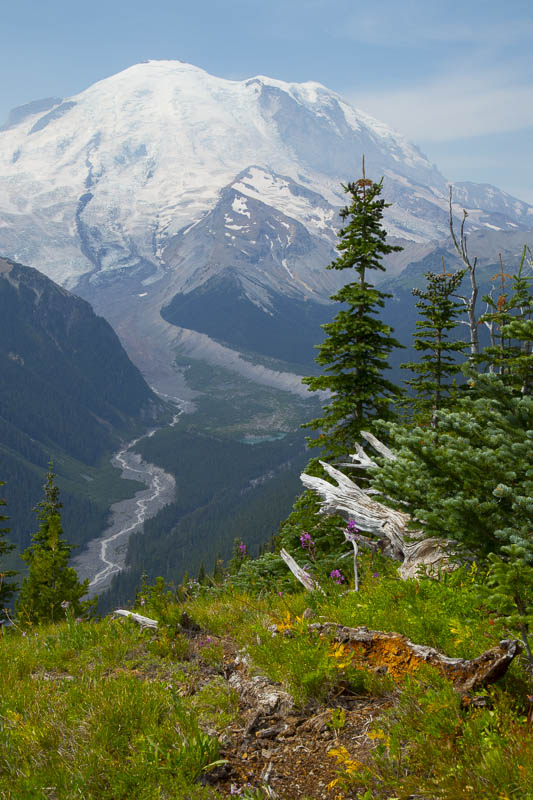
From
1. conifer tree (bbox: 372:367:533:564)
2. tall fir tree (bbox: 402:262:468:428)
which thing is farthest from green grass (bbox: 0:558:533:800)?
tall fir tree (bbox: 402:262:468:428)

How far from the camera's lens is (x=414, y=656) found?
4188 mm

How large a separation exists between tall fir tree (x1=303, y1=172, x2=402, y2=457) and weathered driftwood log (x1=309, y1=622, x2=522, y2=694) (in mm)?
9774

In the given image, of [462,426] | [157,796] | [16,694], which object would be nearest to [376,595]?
[462,426]

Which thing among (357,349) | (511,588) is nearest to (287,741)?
(511,588)

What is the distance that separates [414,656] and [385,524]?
15.0ft

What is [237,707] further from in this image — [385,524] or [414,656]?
[385,524]

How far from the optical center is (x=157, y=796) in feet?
10.7

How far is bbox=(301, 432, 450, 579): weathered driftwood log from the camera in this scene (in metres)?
7.28

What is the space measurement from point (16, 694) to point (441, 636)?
14.0 feet

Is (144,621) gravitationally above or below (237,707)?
below

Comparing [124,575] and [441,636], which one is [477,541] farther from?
[124,575]

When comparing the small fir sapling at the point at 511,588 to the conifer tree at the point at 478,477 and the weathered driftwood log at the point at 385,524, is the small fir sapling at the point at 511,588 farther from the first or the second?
the weathered driftwood log at the point at 385,524

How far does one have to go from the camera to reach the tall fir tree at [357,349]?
48.1 feet

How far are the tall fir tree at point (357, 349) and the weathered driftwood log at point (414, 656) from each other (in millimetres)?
9774
